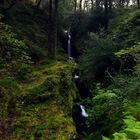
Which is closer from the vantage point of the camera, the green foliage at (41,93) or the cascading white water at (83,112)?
the green foliage at (41,93)

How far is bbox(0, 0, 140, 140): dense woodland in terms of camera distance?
44.9 ft

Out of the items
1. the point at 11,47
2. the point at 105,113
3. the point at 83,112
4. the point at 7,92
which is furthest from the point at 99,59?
the point at 11,47

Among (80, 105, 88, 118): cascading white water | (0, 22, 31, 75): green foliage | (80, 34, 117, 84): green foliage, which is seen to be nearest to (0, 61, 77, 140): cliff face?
(80, 105, 88, 118): cascading white water

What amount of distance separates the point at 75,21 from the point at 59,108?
25673 mm

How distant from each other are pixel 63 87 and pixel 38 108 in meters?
3.16

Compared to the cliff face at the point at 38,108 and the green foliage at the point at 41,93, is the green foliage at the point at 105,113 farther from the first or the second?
the green foliage at the point at 41,93

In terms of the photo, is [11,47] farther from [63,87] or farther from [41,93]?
[63,87]

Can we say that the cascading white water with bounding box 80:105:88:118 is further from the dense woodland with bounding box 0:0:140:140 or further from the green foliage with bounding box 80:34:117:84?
the green foliage with bounding box 80:34:117:84

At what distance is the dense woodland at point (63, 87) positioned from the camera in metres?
13.7

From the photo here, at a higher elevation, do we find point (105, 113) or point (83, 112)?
point (105, 113)

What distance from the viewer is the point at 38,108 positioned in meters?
16.5

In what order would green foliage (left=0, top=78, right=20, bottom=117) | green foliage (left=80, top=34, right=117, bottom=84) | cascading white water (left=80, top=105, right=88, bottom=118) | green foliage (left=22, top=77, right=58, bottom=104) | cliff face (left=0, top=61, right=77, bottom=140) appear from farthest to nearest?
green foliage (left=80, top=34, right=117, bottom=84) < cascading white water (left=80, top=105, right=88, bottom=118) < green foliage (left=22, top=77, right=58, bottom=104) < green foliage (left=0, top=78, right=20, bottom=117) < cliff face (left=0, top=61, right=77, bottom=140)

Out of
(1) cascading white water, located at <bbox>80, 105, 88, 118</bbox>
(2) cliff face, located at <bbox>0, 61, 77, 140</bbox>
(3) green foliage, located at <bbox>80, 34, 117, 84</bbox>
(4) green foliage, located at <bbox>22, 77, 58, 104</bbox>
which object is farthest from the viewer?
(3) green foliage, located at <bbox>80, 34, 117, 84</bbox>

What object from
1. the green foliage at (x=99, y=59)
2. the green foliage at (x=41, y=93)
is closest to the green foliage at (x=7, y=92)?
the green foliage at (x=41, y=93)
